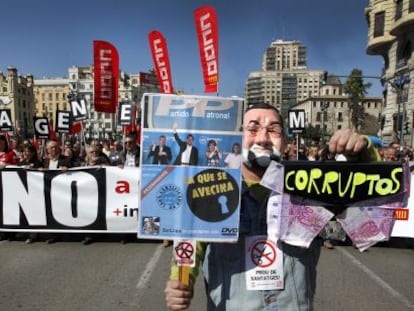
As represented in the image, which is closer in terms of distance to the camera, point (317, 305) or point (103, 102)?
point (317, 305)

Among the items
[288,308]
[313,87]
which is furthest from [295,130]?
[313,87]

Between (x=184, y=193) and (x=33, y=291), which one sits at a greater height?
(x=184, y=193)

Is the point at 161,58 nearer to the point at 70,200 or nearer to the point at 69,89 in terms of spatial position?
the point at 70,200

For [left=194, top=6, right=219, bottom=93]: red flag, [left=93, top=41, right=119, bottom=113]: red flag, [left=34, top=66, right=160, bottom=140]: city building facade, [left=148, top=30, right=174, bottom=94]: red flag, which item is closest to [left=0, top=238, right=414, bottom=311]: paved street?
[left=194, top=6, right=219, bottom=93]: red flag

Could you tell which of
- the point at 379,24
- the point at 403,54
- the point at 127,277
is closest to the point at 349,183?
the point at 127,277

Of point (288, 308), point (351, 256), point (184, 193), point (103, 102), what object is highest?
point (103, 102)

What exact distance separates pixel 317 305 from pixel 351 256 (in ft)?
7.21

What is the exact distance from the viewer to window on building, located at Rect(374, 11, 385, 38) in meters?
46.9

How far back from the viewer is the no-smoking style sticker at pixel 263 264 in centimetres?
153

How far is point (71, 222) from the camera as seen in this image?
6523 millimetres

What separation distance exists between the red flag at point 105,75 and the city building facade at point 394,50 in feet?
112

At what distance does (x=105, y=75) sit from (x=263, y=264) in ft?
33.0

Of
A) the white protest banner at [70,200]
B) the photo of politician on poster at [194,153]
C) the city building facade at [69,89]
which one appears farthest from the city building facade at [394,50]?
the city building facade at [69,89]

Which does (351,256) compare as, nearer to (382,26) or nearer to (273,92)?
(382,26)
